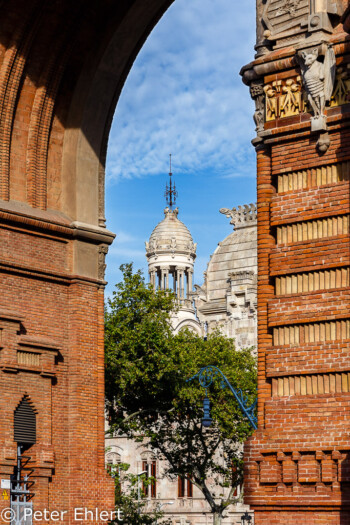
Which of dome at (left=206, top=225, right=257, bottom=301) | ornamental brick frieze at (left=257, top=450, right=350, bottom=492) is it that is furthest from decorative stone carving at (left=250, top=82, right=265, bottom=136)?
dome at (left=206, top=225, right=257, bottom=301)

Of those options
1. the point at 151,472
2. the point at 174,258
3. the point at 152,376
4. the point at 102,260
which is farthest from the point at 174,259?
the point at 102,260

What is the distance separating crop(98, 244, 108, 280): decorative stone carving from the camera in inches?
880

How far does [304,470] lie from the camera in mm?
13484

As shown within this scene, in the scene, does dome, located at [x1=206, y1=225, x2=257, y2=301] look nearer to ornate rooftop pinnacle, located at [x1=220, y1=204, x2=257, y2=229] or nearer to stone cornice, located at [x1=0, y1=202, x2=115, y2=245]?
ornate rooftop pinnacle, located at [x1=220, y1=204, x2=257, y2=229]

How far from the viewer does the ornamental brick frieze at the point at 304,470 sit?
13.2m

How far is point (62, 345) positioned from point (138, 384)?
14.8 metres

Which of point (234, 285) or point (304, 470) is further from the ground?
point (234, 285)

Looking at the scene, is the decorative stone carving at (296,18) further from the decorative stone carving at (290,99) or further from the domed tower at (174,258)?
the domed tower at (174,258)

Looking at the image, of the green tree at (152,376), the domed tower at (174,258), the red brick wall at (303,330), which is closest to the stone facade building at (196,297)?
the domed tower at (174,258)

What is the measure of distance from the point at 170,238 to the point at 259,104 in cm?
6263

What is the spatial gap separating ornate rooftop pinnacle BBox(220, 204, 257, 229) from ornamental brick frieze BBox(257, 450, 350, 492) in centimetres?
6152

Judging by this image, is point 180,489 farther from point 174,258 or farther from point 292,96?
point 292,96

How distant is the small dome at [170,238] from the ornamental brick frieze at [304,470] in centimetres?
6313

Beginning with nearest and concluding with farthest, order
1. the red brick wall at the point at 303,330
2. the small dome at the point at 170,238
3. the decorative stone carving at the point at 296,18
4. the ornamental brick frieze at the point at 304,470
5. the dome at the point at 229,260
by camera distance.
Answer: the ornamental brick frieze at the point at 304,470, the red brick wall at the point at 303,330, the decorative stone carving at the point at 296,18, the dome at the point at 229,260, the small dome at the point at 170,238
